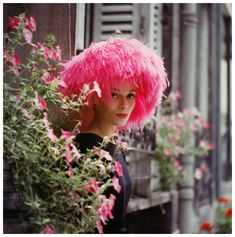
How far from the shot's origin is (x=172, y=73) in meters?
5.41

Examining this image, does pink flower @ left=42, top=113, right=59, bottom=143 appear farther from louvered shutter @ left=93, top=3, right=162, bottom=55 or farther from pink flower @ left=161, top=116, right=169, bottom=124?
pink flower @ left=161, top=116, right=169, bottom=124

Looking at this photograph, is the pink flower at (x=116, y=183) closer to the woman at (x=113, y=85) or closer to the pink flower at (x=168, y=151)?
the woman at (x=113, y=85)

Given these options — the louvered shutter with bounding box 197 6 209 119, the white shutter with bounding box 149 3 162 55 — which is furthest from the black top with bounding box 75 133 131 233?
the louvered shutter with bounding box 197 6 209 119

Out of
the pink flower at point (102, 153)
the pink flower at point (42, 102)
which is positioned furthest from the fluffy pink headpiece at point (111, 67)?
the pink flower at point (102, 153)

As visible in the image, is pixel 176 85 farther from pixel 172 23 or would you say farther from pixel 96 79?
pixel 96 79

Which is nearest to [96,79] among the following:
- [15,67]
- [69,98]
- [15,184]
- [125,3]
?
[69,98]

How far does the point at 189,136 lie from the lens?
5539mm

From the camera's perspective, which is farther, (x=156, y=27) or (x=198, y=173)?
(x=198, y=173)

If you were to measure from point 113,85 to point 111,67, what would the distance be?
11 cm

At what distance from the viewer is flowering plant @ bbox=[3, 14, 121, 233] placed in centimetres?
263

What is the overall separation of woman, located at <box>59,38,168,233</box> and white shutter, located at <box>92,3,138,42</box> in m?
0.63

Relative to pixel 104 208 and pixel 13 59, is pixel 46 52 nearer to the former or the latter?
pixel 13 59

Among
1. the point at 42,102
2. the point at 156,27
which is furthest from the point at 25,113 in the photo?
the point at 156,27

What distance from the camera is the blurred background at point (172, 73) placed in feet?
10.7
